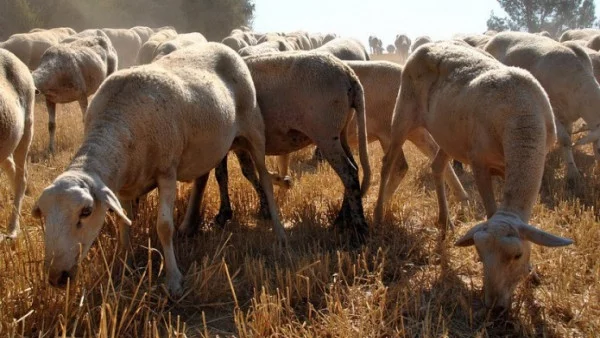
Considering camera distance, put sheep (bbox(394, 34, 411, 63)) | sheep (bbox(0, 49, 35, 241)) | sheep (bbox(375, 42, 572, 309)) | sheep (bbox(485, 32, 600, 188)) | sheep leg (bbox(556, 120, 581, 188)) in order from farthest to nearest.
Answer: sheep (bbox(394, 34, 411, 63)), sheep (bbox(485, 32, 600, 188)), sheep leg (bbox(556, 120, 581, 188)), sheep (bbox(0, 49, 35, 241)), sheep (bbox(375, 42, 572, 309))

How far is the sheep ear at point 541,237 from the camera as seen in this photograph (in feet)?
12.0

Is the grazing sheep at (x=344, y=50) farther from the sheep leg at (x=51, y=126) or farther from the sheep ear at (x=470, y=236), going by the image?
the sheep ear at (x=470, y=236)

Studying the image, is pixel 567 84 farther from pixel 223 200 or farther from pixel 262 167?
pixel 223 200

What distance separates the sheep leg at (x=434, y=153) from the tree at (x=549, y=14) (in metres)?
51.6

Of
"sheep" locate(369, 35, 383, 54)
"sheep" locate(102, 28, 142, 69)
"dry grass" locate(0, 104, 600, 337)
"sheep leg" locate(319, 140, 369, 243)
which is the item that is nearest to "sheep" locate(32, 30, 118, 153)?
"dry grass" locate(0, 104, 600, 337)

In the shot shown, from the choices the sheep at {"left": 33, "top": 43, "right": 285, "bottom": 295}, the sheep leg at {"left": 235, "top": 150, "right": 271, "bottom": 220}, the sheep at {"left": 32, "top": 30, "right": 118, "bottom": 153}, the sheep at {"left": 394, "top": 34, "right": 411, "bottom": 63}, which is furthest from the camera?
the sheep at {"left": 394, "top": 34, "right": 411, "bottom": 63}

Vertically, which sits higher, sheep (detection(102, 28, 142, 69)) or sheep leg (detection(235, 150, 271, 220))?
sheep leg (detection(235, 150, 271, 220))

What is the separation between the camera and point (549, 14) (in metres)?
53.9

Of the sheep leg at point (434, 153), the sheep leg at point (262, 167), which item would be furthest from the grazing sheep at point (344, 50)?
the sheep leg at point (262, 167)

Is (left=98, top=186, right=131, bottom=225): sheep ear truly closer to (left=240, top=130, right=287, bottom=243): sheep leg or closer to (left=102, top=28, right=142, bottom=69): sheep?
(left=240, top=130, right=287, bottom=243): sheep leg

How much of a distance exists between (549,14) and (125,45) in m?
43.2

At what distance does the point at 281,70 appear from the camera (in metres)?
6.09

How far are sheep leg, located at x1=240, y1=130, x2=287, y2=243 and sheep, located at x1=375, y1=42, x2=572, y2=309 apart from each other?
1.21 metres

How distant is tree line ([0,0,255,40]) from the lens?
122 ft
